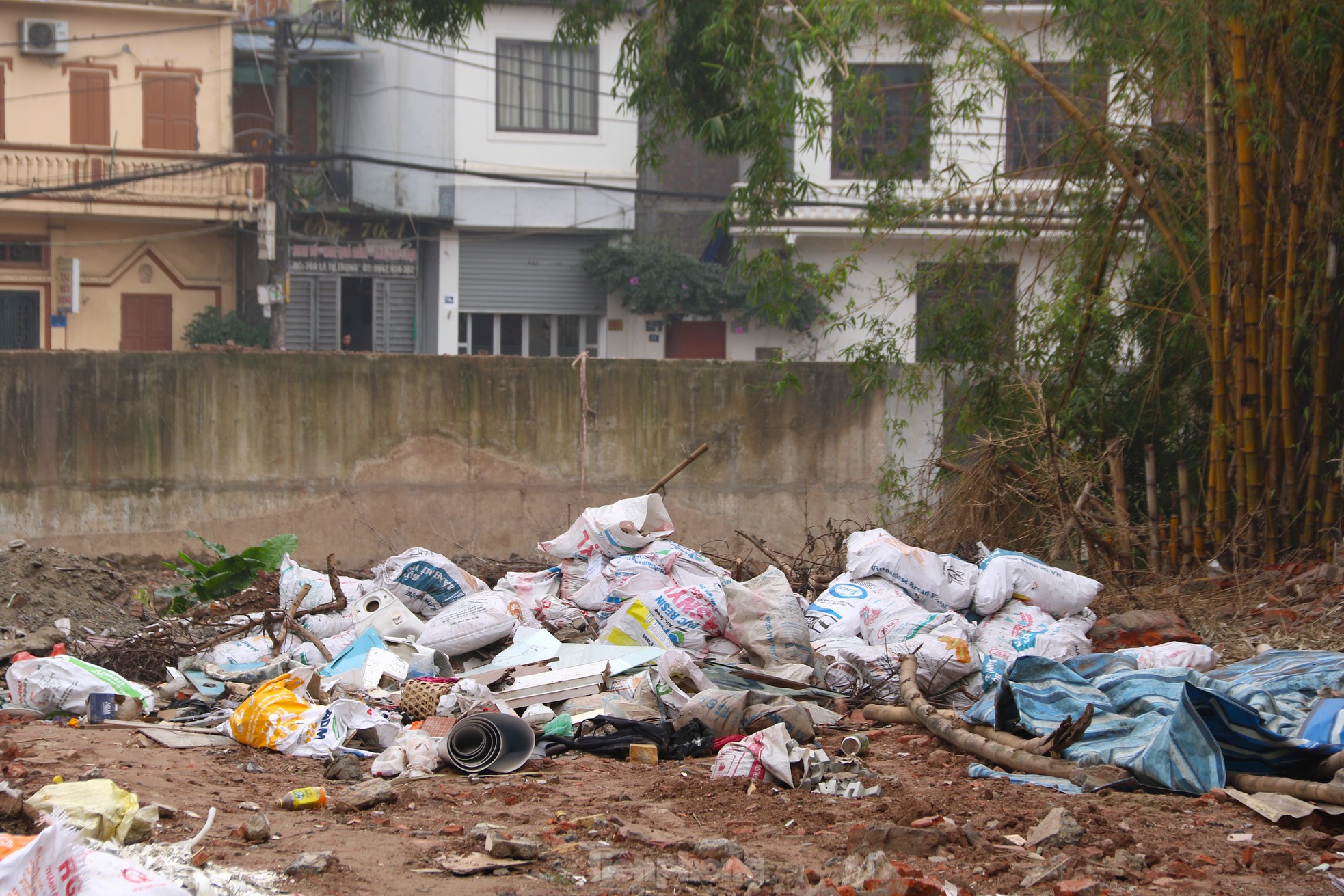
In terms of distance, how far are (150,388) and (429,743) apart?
523 centimetres

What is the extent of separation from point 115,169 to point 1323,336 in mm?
17008

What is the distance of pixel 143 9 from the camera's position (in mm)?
18375

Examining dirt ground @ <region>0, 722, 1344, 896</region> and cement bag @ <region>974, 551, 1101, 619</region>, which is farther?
cement bag @ <region>974, 551, 1101, 619</region>

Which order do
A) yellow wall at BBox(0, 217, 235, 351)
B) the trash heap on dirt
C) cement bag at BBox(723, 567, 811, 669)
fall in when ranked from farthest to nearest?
yellow wall at BBox(0, 217, 235, 351)
cement bag at BBox(723, 567, 811, 669)
the trash heap on dirt

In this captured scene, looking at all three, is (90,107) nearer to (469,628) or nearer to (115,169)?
(115,169)

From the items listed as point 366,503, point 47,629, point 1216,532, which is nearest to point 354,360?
point 366,503

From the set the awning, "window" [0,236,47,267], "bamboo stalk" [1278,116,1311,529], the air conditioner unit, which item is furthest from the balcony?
"bamboo stalk" [1278,116,1311,529]

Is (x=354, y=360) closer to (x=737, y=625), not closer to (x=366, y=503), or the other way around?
(x=366, y=503)

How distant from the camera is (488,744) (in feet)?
12.7

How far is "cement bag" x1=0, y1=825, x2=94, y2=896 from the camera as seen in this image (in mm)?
2062

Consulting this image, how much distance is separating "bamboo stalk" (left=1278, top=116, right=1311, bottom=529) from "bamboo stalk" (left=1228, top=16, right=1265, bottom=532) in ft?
0.38

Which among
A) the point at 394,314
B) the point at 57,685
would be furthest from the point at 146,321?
the point at 57,685

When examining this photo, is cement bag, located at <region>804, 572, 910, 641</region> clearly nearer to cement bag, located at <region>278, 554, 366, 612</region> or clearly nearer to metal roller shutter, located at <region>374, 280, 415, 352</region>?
cement bag, located at <region>278, 554, 366, 612</region>

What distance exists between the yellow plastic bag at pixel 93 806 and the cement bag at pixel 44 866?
1.76 ft
